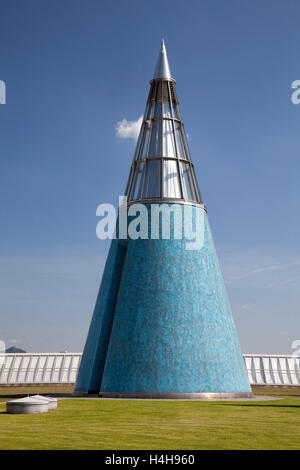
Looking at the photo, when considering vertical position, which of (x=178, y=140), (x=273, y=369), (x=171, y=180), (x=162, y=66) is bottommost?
(x=273, y=369)

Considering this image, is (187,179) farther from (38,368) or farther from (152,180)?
(38,368)

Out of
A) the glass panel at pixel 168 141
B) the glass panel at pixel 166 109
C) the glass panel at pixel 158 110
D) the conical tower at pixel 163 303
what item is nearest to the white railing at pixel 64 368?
the conical tower at pixel 163 303

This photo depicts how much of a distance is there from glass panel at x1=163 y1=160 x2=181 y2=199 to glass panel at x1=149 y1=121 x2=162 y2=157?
1019 mm

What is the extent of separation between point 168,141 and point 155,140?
33.9 inches

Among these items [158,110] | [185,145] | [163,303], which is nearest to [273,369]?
[163,303]

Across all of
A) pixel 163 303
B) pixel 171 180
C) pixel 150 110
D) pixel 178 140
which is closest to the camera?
pixel 163 303

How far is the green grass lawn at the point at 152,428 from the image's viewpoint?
10875mm

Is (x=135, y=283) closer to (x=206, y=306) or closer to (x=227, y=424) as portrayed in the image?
(x=206, y=306)

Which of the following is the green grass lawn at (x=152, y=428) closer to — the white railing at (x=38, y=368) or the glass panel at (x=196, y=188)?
the glass panel at (x=196, y=188)

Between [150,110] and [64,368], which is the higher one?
[150,110]

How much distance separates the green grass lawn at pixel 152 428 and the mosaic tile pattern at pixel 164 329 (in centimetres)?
609

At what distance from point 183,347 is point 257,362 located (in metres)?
21.9

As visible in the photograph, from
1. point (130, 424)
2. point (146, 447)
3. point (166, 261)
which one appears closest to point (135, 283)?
point (166, 261)

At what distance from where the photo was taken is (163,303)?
2723cm
